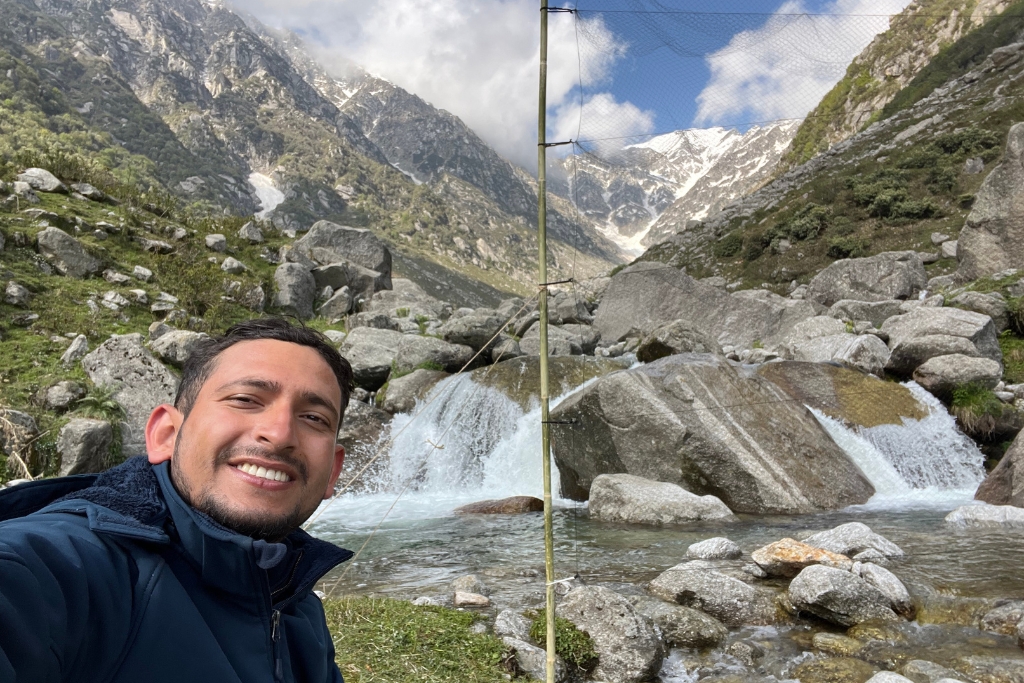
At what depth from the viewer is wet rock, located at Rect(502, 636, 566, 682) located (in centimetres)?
525

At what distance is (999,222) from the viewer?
894 inches

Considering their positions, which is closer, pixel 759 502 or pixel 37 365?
pixel 759 502

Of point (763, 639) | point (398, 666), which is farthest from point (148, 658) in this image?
point (763, 639)

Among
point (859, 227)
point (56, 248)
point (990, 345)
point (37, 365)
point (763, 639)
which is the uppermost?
point (859, 227)

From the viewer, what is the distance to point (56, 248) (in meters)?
19.1

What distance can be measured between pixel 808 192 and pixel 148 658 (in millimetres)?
59235

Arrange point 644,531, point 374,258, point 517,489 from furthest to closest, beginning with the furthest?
point 374,258, point 517,489, point 644,531

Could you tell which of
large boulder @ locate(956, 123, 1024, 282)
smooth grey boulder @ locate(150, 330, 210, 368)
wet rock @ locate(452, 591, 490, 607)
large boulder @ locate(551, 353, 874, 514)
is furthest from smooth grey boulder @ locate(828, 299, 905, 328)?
smooth grey boulder @ locate(150, 330, 210, 368)

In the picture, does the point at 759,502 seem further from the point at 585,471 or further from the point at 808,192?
the point at 808,192

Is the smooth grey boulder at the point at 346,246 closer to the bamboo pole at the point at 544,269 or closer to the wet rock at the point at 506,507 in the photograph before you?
the wet rock at the point at 506,507

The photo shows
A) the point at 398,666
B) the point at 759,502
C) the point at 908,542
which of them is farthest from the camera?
the point at 759,502

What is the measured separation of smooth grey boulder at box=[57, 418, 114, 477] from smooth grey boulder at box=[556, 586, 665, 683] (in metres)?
10.1

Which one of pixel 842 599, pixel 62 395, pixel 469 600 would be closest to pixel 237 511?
pixel 469 600

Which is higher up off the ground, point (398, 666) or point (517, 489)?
point (517, 489)
